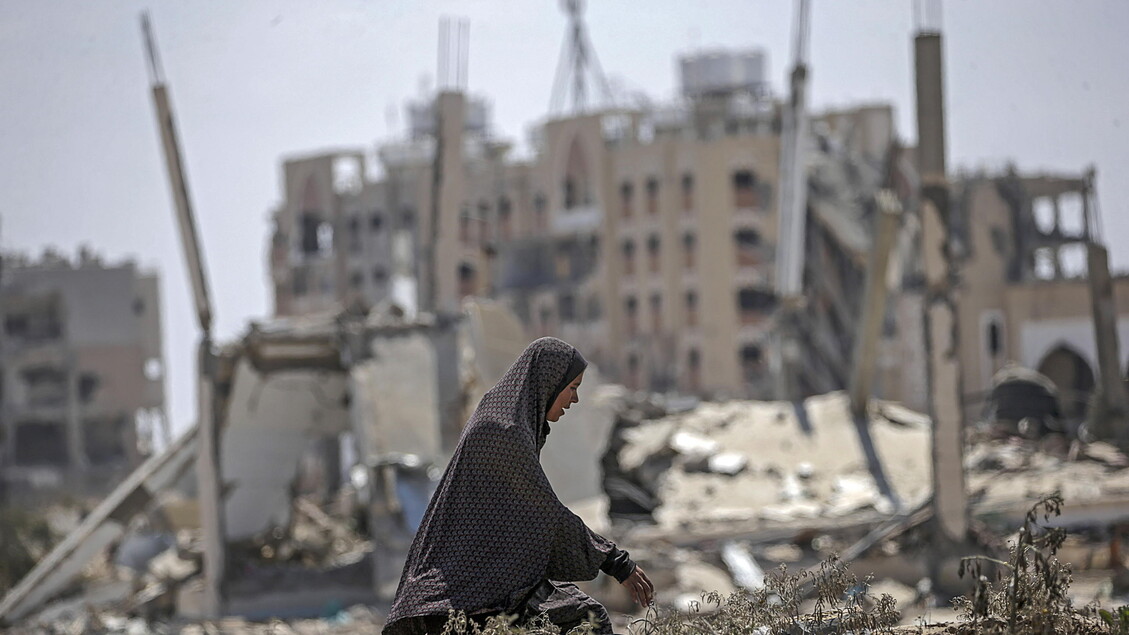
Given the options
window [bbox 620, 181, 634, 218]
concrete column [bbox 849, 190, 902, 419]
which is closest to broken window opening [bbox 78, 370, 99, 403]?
window [bbox 620, 181, 634, 218]

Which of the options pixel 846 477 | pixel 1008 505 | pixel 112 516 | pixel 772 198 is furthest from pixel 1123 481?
pixel 772 198

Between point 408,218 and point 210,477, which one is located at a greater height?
point 408,218

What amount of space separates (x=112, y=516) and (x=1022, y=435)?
12.0m

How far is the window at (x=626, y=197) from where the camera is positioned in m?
53.9

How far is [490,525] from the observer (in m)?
4.59

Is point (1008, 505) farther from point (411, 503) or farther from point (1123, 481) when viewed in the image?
point (411, 503)

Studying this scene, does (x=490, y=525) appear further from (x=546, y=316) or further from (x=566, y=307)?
(x=546, y=316)

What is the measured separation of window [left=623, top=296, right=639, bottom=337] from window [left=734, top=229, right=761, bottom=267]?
4.39 metres

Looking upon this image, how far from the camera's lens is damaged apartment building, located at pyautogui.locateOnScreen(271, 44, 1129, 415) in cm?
4244

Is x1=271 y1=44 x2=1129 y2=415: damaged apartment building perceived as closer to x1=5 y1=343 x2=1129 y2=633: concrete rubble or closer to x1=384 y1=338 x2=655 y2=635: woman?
x1=5 y1=343 x2=1129 y2=633: concrete rubble

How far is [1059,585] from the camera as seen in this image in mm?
4957

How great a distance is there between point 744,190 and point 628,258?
5.15m

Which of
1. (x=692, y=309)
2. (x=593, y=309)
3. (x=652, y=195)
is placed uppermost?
(x=652, y=195)

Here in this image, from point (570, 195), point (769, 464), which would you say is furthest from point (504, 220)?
point (769, 464)
